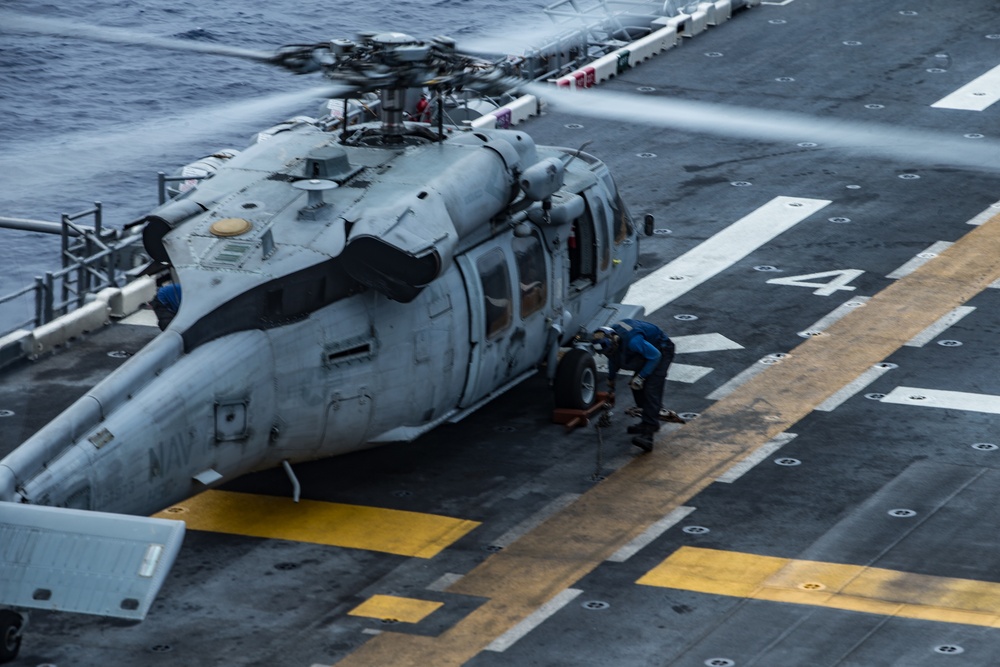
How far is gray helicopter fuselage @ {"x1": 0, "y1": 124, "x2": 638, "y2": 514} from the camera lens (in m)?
19.5

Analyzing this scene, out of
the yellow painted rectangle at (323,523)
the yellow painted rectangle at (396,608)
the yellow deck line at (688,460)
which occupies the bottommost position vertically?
the yellow painted rectangle at (323,523)

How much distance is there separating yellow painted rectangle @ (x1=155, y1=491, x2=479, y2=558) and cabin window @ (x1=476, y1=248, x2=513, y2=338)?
115 inches

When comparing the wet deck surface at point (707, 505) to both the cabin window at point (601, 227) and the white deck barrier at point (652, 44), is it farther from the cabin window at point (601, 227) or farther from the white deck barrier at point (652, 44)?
the white deck barrier at point (652, 44)

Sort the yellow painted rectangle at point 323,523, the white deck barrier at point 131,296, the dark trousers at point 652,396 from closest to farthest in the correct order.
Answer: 1. the yellow painted rectangle at point 323,523
2. the dark trousers at point 652,396
3. the white deck barrier at point 131,296

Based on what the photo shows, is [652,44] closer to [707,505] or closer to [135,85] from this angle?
[707,505]

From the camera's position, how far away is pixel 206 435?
20406 millimetres

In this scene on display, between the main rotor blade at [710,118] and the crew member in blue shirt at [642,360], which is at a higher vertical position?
the main rotor blade at [710,118]

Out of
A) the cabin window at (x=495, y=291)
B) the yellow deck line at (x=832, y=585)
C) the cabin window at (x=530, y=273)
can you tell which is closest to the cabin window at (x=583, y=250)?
the cabin window at (x=530, y=273)

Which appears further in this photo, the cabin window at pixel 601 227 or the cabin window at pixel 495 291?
the cabin window at pixel 601 227

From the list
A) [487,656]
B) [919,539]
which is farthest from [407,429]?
[919,539]

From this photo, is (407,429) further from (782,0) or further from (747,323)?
(782,0)

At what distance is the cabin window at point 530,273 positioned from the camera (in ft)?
81.1

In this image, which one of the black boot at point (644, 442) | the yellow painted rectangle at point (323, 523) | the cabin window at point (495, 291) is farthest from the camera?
the black boot at point (644, 442)

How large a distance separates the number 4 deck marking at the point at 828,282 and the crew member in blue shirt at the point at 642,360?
692 centimetres
